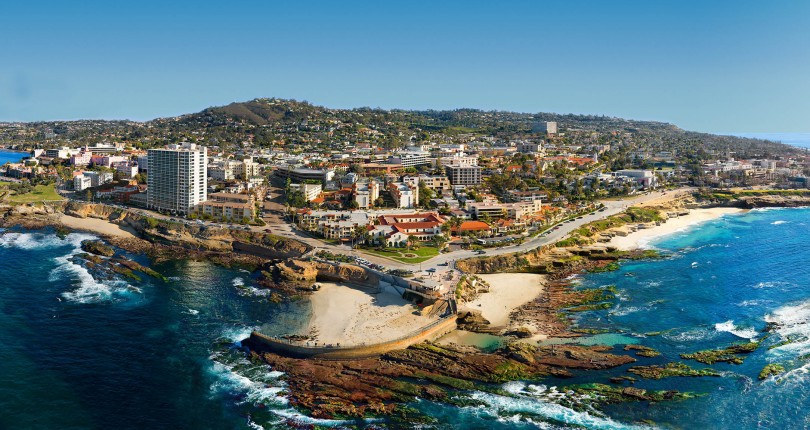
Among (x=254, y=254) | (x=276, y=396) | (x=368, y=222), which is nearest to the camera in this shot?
(x=276, y=396)

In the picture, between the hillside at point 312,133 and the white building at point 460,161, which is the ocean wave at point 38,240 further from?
the hillside at point 312,133

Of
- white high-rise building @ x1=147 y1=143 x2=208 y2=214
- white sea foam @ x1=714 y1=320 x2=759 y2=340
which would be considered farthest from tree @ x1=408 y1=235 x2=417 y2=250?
white high-rise building @ x1=147 y1=143 x2=208 y2=214

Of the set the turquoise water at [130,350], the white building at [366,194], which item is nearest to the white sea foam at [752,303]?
the turquoise water at [130,350]

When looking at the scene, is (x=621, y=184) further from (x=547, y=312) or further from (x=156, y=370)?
(x=156, y=370)

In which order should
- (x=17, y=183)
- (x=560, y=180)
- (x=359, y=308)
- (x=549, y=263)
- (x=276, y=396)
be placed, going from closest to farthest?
(x=276, y=396) < (x=359, y=308) < (x=549, y=263) < (x=17, y=183) < (x=560, y=180)

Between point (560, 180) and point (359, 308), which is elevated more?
point (560, 180)

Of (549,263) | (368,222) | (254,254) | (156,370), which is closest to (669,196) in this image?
(549,263)

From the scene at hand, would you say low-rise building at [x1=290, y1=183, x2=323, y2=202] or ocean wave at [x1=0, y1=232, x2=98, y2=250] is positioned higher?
low-rise building at [x1=290, y1=183, x2=323, y2=202]

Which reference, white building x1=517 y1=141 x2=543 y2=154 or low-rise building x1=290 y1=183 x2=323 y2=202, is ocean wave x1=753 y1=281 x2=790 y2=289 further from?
white building x1=517 y1=141 x2=543 y2=154
